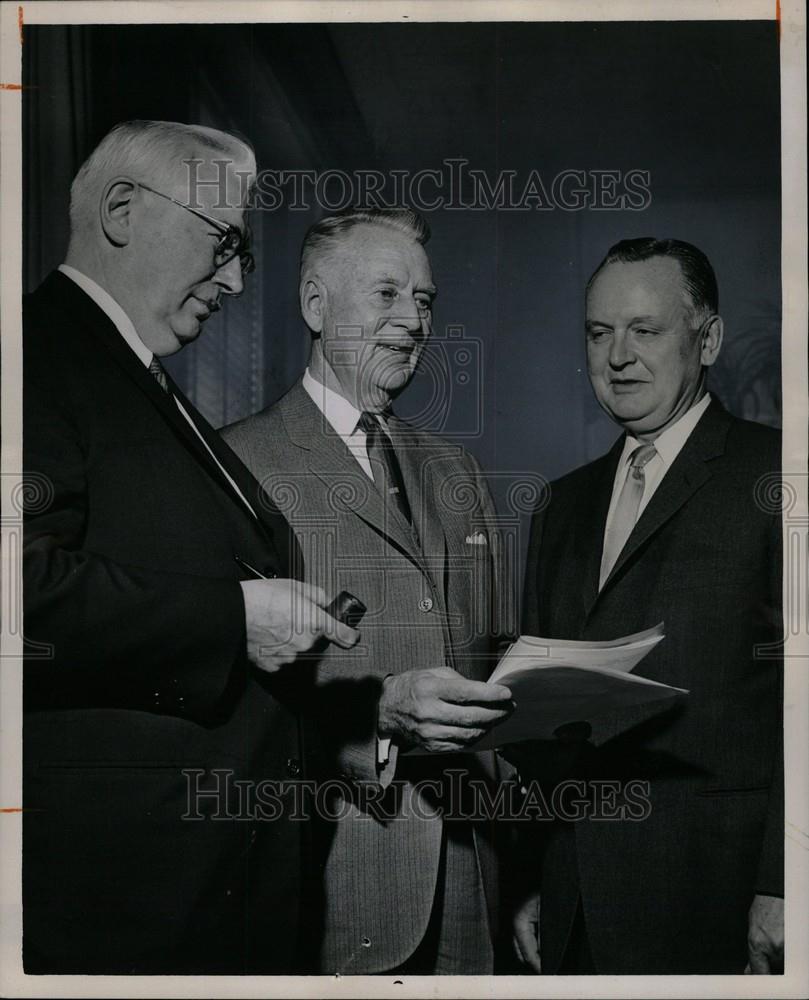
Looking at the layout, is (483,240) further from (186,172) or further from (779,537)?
(779,537)

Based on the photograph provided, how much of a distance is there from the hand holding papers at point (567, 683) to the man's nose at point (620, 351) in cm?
56

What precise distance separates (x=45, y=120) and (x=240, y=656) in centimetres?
123

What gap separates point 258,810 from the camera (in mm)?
2271

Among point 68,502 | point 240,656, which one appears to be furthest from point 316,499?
point 68,502

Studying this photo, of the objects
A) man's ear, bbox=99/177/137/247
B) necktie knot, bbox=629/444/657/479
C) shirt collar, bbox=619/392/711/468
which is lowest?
necktie knot, bbox=629/444/657/479

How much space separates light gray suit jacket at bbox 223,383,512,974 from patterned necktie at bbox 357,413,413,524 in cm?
2

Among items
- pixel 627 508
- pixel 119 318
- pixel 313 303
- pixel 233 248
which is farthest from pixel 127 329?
pixel 627 508

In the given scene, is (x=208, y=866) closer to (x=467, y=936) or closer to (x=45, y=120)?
(x=467, y=936)

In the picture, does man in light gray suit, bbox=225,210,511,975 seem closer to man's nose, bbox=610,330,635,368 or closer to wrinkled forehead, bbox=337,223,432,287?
wrinkled forehead, bbox=337,223,432,287

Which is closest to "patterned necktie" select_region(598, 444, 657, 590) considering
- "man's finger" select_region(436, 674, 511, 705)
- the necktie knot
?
the necktie knot

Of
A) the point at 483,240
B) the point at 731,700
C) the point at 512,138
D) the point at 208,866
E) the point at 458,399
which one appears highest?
the point at 512,138

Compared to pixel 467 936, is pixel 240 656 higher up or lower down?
higher up

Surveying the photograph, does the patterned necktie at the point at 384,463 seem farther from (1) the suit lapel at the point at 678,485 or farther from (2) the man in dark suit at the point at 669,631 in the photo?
(1) the suit lapel at the point at 678,485

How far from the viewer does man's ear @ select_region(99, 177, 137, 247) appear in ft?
7.50
